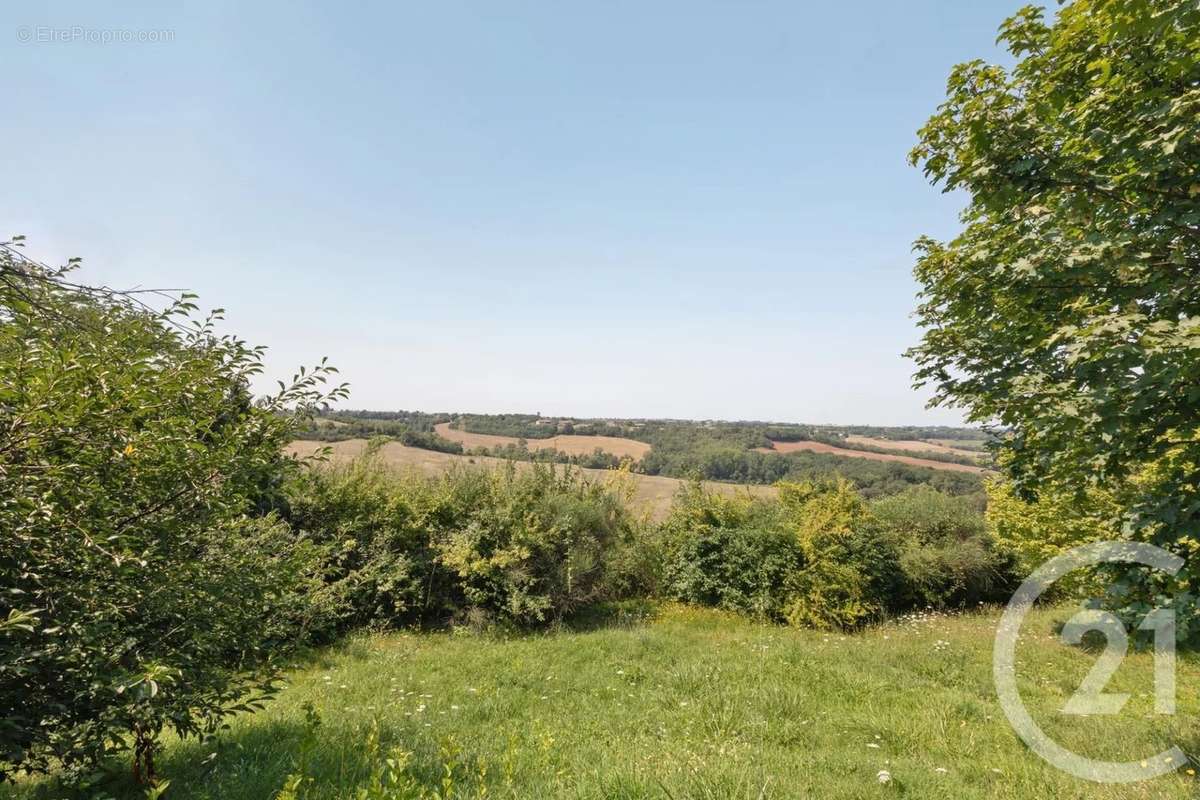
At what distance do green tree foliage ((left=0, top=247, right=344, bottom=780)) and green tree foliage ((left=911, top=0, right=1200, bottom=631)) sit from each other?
644 centimetres

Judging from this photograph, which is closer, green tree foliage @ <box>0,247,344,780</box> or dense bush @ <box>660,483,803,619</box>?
green tree foliage @ <box>0,247,344,780</box>

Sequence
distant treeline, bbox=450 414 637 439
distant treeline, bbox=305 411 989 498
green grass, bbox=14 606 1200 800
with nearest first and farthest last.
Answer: green grass, bbox=14 606 1200 800 < distant treeline, bbox=305 411 989 498 < distant treeline, bbox=450 414 637 439

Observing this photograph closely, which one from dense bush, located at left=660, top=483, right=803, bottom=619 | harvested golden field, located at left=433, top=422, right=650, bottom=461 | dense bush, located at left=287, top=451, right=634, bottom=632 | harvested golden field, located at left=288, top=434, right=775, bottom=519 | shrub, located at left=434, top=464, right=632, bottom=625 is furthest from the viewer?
harvested golden field, located at left=433, top=422, right=650, bottom=461

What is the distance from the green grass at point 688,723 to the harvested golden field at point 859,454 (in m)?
43.4

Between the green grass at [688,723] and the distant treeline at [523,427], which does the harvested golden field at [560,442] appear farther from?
the green grass at [688,723]

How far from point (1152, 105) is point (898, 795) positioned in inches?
240

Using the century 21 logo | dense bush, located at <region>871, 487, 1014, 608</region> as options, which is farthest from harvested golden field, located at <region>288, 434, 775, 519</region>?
the century 21 logo

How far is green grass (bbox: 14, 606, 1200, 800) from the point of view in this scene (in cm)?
422

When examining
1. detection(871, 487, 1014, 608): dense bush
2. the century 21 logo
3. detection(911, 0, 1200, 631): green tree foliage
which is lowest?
detection(871, 487, 1014, 608): dense bush

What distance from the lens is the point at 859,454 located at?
179ft

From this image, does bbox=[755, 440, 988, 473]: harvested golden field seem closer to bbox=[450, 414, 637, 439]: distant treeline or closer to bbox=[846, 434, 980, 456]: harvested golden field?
bbox=[846, 434, 980, 456]: harvested golden field

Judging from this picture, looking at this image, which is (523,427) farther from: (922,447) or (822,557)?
(922,447)

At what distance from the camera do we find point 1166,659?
4.37 metres

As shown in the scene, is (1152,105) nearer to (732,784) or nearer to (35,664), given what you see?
(732,784)
